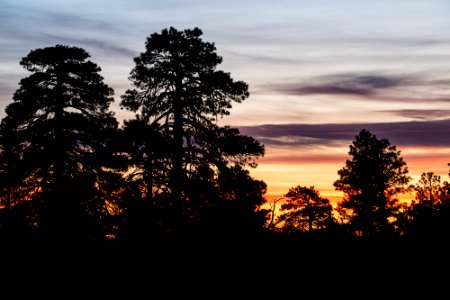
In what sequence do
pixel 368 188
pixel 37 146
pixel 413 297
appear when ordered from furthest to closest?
pixel 368 188 < pixel 37 146 < pixel 413 297

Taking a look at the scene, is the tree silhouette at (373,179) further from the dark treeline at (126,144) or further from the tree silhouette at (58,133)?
the tree silhouette at (58,133)

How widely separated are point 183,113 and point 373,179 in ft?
70.2

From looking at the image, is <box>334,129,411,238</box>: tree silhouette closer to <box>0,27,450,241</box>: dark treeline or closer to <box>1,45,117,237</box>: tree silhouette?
<box>0,27,450,241</box>: dark treeline

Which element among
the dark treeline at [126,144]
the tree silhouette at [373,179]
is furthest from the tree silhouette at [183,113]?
the tree silhouette at [373,179]

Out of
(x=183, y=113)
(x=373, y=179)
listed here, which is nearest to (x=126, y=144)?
(x=183, y=113)

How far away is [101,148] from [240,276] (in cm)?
1667

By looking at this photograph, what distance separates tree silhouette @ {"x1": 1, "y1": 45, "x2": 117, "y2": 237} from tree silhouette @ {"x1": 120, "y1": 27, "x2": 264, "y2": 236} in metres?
3.43

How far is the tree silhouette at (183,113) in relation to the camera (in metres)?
22.4

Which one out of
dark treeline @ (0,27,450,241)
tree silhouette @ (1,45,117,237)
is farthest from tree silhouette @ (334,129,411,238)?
tree silhouette @ (1,45,117,237)

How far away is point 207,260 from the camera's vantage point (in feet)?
34.2

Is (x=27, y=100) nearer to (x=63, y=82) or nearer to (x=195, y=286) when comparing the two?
(x=63, y=82)

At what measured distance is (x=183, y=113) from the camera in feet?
75.6

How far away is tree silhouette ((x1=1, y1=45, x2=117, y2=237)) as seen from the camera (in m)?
24.9

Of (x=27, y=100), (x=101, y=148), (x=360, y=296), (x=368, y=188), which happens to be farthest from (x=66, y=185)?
(x=368, y=188)
